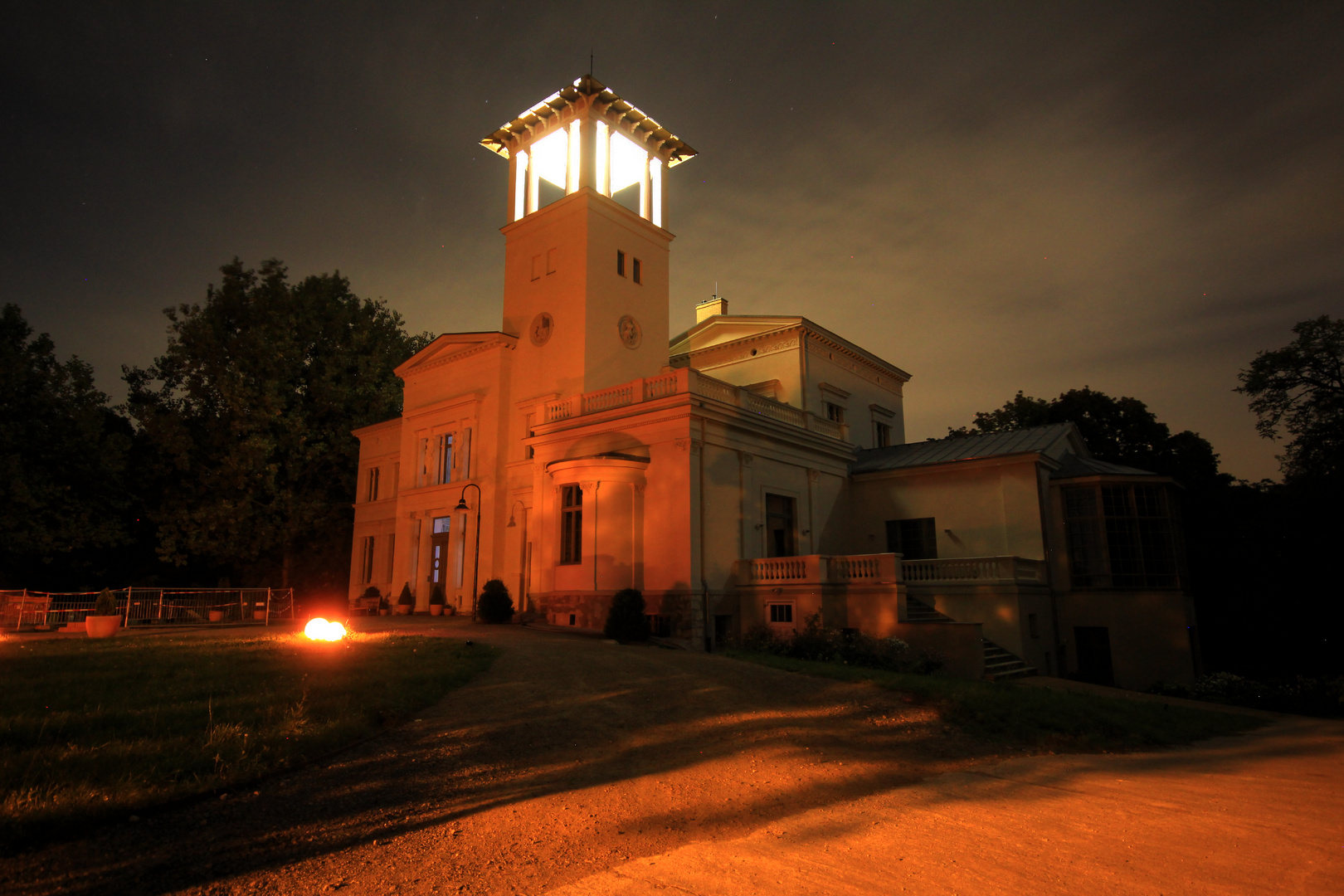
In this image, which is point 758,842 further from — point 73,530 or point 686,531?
point 73,530

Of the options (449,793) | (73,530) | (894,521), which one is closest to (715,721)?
(449,793)

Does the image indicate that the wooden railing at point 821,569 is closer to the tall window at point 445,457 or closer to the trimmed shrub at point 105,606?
the tall window at point 445,457

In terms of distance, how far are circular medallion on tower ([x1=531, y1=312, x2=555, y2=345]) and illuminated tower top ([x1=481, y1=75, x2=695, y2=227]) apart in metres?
4.91

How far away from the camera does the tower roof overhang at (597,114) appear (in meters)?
29.8

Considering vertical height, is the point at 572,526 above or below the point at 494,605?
above

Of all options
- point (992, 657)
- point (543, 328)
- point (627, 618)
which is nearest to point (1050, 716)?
point (992, 657)

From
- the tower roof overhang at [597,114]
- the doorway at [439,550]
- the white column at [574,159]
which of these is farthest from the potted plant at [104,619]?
the tower roof overhang at [597,114]

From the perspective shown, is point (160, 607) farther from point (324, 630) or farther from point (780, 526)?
point (780, 526)

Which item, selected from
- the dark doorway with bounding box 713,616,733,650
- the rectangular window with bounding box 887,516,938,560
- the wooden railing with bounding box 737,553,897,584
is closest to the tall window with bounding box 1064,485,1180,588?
the rectangular window with bounding box 887,516,938,560

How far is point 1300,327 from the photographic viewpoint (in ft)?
89.1

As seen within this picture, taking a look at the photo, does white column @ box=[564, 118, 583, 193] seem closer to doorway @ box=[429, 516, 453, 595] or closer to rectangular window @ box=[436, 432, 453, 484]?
rectangular window @ box=[436, 432, 453, 484]

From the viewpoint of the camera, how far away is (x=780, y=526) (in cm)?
2488

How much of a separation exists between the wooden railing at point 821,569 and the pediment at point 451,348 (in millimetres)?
13354

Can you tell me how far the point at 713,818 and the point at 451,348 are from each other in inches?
1061
